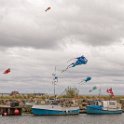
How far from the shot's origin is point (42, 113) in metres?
126

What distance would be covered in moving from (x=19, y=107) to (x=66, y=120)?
1519 centimetres

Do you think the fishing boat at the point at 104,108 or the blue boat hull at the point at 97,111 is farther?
the fishing boat at the point at 104,108

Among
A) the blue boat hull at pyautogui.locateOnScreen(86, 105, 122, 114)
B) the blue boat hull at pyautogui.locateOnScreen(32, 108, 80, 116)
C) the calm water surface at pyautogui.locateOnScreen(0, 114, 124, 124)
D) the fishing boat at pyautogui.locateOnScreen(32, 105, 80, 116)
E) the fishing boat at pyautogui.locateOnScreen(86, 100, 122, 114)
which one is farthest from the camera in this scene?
the fishing boat at pyautogui.locateOnScreen(86, 100, 122, 114)

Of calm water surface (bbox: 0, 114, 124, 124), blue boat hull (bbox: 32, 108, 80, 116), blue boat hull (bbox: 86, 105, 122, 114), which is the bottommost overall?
calm water surface (bbox: 0, 114, 124, 124)

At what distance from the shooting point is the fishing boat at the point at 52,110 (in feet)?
411

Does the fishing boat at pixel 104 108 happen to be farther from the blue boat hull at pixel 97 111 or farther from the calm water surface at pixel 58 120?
the calm water surface at pixel 58 120

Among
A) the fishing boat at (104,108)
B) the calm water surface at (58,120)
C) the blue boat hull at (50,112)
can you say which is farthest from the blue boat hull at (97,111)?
the calm water surface at (58,120)

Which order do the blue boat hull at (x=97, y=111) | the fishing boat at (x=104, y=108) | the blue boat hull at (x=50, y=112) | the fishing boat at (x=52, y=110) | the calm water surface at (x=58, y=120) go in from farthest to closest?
the fishing boat at (x=104, y=108), the blue boat hull at (x=97, y=111), the fishing boat at (x=52, y=110), the blue boat hull at (x=50, y=112), the calm water surface at (x=58, y=120)

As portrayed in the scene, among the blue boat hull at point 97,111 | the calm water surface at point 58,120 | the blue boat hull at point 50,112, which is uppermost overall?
the blue boat hull at point 97,111

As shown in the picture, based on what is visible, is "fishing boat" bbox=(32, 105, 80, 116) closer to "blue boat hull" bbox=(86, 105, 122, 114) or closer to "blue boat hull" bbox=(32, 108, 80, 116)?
"blue boat hull" bbox=(32, 108, 80, 116)

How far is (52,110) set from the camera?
415ft

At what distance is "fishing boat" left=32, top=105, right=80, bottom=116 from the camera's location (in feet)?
411

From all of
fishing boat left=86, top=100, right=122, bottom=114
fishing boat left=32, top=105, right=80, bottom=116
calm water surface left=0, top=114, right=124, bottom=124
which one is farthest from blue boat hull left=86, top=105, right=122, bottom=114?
calm water surface left=0, top=114, right=124, bottom=124

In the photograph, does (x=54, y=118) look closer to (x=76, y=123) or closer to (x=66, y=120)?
(x=66, y=120)
